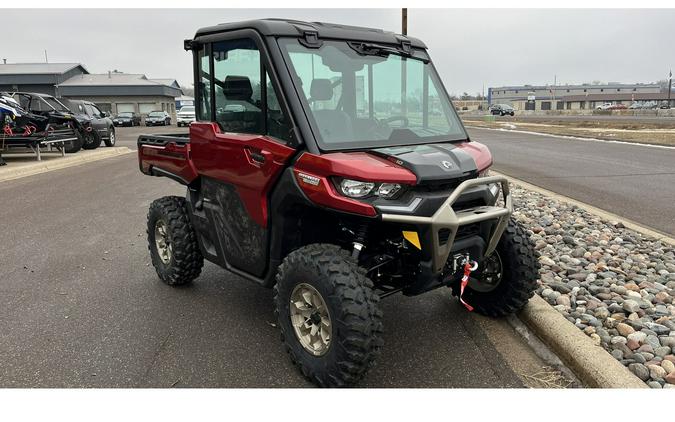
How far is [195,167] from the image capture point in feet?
14.3

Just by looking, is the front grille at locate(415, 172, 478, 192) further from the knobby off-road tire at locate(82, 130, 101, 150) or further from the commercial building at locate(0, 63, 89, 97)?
the commercial building at locate(0, 63, 89, 97)

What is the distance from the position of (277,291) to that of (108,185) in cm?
1017

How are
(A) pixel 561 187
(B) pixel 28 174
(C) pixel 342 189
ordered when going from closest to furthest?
(C) pixel 342 189 < (A) pixel 561 187 < (B) pixel 28 174

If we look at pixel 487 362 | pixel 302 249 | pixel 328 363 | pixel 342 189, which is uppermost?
pixel 342 189

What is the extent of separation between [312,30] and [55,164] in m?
15.3

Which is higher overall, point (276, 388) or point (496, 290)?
point (496, 290)

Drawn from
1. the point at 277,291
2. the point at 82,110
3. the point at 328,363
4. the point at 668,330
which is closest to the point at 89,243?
the point at 277,291

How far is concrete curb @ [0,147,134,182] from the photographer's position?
13812 millimetres

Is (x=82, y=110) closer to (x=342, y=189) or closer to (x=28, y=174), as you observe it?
(x=28, y=174)

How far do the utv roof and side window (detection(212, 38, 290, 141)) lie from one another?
0.12 m

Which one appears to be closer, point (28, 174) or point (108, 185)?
point (108, 185)

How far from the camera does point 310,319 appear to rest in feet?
11.0

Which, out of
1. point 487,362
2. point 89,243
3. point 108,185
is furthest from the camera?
point 108,185

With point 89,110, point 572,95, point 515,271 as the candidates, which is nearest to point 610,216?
point 515,271
